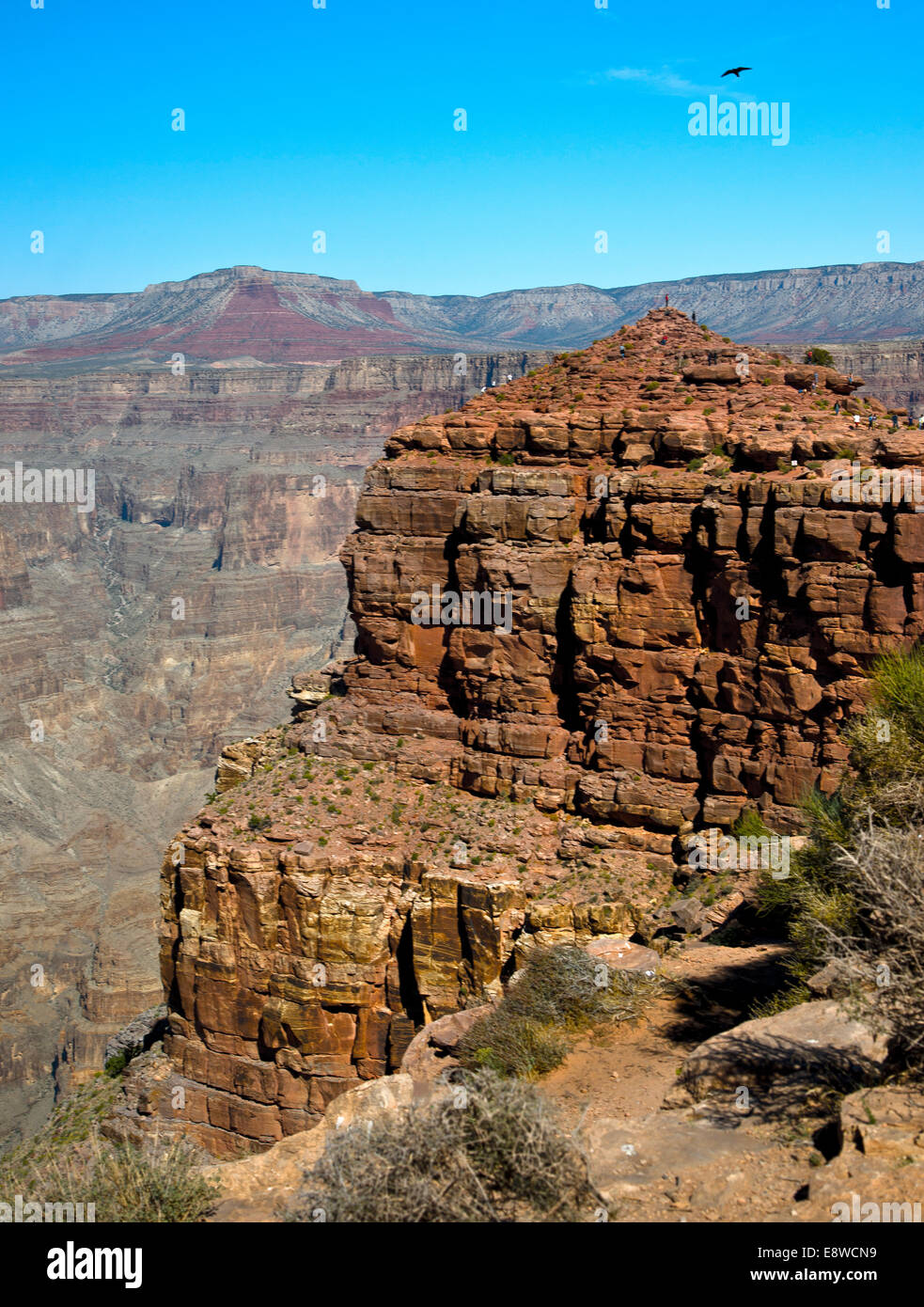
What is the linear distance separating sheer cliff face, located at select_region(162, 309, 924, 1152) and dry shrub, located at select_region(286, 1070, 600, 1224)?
18664mm

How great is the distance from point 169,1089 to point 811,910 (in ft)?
82.0

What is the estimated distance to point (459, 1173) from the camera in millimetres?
13188

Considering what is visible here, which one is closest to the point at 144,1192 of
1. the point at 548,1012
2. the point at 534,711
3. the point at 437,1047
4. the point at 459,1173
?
the point at 459,1173

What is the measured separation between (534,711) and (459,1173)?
25.5 meters

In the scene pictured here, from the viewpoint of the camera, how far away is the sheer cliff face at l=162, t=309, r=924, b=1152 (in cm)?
3272

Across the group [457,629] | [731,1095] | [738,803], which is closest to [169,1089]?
[457,629]

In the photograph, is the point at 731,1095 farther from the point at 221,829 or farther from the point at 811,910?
the point at 221,829

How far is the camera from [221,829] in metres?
37.6

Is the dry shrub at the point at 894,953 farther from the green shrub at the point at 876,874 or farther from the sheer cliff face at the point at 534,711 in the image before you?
the sheer cliff face at the point at 534,711
